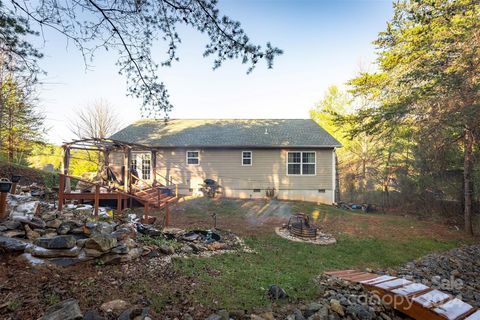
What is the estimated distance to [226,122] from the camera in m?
17.5

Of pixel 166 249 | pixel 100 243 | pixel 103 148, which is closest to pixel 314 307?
pixel 166 249

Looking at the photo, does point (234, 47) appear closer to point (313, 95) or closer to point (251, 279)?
point (251, 279)

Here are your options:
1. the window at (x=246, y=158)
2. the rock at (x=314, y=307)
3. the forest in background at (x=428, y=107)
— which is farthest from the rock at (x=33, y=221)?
the window at (x=246, y=158)

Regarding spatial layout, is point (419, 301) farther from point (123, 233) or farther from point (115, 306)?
point (123, 233)

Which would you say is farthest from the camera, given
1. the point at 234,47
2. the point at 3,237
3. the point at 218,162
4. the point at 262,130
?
the point at 262,130

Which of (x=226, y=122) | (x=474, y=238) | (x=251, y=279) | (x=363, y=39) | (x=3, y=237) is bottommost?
(x=474, y=238)

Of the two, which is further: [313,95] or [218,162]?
[313,95]

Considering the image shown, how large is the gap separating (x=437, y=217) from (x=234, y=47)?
1393 centimetres

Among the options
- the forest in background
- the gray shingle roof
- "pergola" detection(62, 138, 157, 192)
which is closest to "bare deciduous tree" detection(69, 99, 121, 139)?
the gray shingle roof

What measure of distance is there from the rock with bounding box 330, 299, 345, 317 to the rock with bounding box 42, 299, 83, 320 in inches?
138

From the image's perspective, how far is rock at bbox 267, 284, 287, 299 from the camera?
12.2 ft

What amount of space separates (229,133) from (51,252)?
12.4m

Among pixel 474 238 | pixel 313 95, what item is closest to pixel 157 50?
pixel 474 238

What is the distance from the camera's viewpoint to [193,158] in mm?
14281
